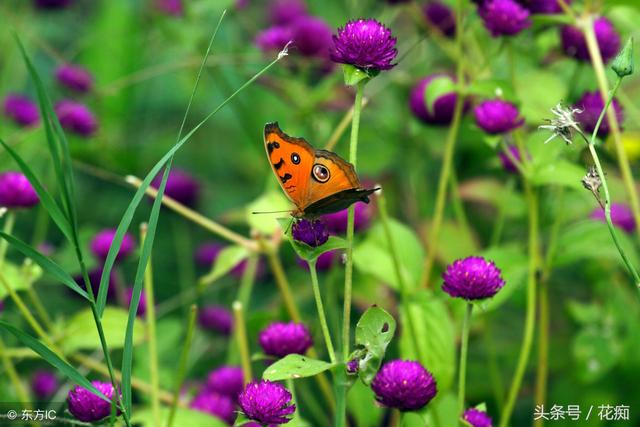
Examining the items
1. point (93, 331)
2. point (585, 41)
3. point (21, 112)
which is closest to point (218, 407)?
point (93, 331)

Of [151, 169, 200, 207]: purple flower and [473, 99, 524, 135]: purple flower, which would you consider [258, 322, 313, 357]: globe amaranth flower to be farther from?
[151, 169, 200, 207]: purple flower

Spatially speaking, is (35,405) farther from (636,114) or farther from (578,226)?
(636,114)

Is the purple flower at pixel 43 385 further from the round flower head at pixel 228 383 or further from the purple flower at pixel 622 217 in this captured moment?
the purple flower at pixel 622 217

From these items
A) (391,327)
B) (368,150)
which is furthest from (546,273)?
→ (368,150)

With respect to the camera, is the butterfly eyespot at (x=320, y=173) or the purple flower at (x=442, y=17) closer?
the butterfly eyespot at (x=320, y=173)

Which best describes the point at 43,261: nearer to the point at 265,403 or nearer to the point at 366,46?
the point at 265,403

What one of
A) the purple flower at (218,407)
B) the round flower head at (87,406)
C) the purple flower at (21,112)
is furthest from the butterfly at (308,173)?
the purple flower at (21,112)
